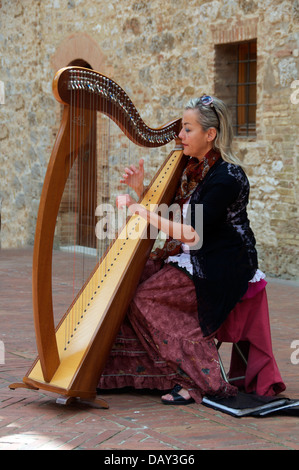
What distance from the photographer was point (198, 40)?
8789 mm

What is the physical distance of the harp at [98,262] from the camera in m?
3.22

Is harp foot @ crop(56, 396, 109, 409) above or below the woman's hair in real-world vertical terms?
below

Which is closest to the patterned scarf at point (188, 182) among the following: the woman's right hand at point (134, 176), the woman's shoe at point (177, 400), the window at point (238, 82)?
the woman's right hand at point (134, 176)

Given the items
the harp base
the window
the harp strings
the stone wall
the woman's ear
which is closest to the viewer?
the harp strings

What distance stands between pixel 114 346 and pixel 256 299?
694 millimetres

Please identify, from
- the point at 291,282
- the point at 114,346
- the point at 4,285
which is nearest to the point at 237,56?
the point at 291,282

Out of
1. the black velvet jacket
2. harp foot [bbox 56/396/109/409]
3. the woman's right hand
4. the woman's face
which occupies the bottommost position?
harp foot [bbox 56/396/109/409]

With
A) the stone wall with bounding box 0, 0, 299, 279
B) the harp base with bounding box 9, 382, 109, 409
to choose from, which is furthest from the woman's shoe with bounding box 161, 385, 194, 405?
the stone wall with bounding box 0, 0, 299, 279

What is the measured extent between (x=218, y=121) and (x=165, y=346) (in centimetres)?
106

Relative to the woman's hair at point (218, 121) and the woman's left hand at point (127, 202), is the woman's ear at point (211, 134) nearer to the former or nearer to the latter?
the woman's hair at point (218, 121)

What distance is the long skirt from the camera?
3.73 metres

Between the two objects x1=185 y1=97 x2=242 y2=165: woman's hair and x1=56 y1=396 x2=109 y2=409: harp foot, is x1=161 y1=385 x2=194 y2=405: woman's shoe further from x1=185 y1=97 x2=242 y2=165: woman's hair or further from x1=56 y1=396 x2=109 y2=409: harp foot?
x1=185 y1=97 x2=242 y2=165: woman's hair

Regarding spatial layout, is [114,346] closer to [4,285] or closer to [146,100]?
[4,285]

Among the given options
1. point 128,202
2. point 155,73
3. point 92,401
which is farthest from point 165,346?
point 155,73
